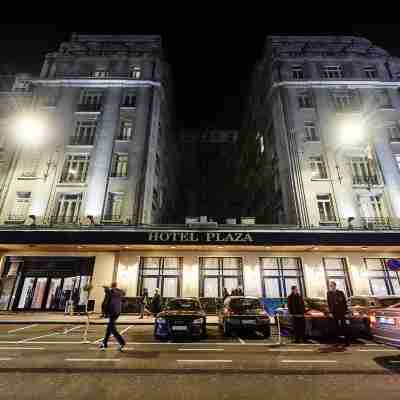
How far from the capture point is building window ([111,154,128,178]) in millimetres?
19266

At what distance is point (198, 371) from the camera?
516cm

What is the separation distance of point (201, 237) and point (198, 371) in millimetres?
10675

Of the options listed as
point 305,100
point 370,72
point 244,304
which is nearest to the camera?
point 244,304

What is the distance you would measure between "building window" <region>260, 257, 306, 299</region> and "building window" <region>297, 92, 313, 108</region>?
14.3 m

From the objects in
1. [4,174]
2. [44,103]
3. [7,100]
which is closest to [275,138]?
[44,103]

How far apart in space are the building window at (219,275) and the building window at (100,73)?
2033 centimetres

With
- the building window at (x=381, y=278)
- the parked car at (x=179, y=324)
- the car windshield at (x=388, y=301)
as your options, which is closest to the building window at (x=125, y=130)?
the parked car at (x=179, y=324)

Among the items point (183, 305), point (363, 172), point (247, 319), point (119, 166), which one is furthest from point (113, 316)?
point (363, 172)

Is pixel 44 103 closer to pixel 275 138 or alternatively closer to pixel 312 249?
pixel 275 138

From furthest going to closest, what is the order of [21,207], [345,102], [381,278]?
1. [345,102]
2. [21,207]
3. [381,278]

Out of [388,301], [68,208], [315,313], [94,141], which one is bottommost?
[315,313]

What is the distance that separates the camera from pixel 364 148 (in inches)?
774

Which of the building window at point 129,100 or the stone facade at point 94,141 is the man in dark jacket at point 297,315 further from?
the building window at point 129,100

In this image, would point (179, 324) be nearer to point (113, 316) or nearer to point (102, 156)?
point (113, 316)
